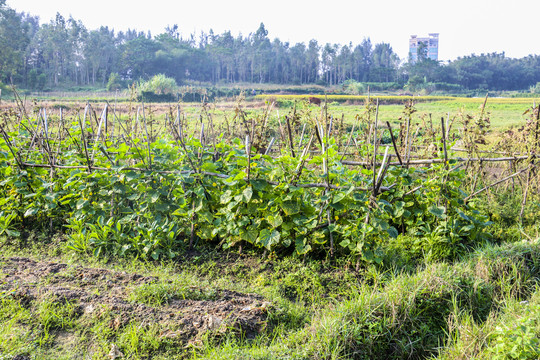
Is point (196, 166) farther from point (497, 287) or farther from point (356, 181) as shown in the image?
point (497, 287)

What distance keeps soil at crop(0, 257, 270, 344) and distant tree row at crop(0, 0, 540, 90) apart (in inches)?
2268

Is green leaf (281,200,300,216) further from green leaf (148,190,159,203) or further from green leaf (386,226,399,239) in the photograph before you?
green leaf (148,190,159,203)

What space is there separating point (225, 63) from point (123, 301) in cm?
8050

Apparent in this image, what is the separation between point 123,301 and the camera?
3.03 meters

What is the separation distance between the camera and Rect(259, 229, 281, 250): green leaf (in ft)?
11.9

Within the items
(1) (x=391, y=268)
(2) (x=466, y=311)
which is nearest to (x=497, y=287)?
(2) (x=466, y=311)

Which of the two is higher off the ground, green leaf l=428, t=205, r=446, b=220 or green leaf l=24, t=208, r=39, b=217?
green leaf l=428, t=205, r=446, b=220

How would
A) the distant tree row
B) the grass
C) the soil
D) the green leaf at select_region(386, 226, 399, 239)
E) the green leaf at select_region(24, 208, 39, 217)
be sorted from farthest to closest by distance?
1. the distant tree row
2. the green leaf at select_region(24, 208, 39, 217)
3. the green leaf at select_region(386, 226, 399, 239)
4. the soil
5. the grass

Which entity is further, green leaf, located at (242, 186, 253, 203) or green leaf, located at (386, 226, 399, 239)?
green leaf, located at (242, 186, 253, 203)

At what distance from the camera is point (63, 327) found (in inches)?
112

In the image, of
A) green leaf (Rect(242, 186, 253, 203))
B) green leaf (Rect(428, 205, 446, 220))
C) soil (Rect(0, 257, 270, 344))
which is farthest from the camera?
green leaf (Rect(428, 205, 446, 220))

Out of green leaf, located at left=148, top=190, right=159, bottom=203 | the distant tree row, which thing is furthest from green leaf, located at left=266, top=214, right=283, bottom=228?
the distant tree row

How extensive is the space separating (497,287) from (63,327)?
11.4 feet

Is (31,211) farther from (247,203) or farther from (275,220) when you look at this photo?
(275,220)
